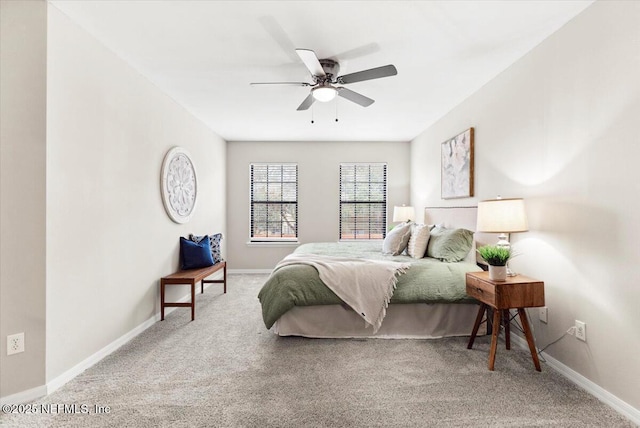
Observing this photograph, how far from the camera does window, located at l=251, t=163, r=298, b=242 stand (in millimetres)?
5836

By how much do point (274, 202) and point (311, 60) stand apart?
3.81 metres

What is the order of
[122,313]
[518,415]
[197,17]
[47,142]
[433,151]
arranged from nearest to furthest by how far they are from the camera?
1. [518,415]
2. [47,142]
3. [197,17]
4. [122,313]
5. [433,151]

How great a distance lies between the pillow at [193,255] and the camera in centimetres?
377

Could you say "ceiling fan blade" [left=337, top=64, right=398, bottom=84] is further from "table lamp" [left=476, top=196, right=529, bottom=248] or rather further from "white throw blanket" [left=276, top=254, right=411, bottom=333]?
"white throw blanket" [left=276, top=254, right=411, bottom=333]

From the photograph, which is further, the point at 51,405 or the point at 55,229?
the point at 55,229

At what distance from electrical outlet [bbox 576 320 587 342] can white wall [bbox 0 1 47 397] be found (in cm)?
355

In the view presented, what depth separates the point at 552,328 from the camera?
2.28 metres

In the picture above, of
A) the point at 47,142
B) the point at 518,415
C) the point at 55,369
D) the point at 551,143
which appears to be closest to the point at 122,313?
the point at 55,369

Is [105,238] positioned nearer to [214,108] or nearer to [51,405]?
[51,405]

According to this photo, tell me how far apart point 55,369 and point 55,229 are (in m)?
0.94

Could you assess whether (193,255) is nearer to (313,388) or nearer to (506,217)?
(313,388)

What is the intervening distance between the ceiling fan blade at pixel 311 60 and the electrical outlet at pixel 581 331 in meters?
2.62

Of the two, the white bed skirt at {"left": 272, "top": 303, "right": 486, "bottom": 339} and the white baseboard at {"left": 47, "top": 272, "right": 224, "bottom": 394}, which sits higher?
the white bed skirt at {"left": 272, "top": 303, "right": 486, "bottom": 339}

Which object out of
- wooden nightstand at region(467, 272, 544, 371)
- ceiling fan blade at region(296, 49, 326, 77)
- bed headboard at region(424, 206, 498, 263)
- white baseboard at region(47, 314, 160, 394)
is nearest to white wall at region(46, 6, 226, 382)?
white baseboard at region(47, 314, 160, 394)
